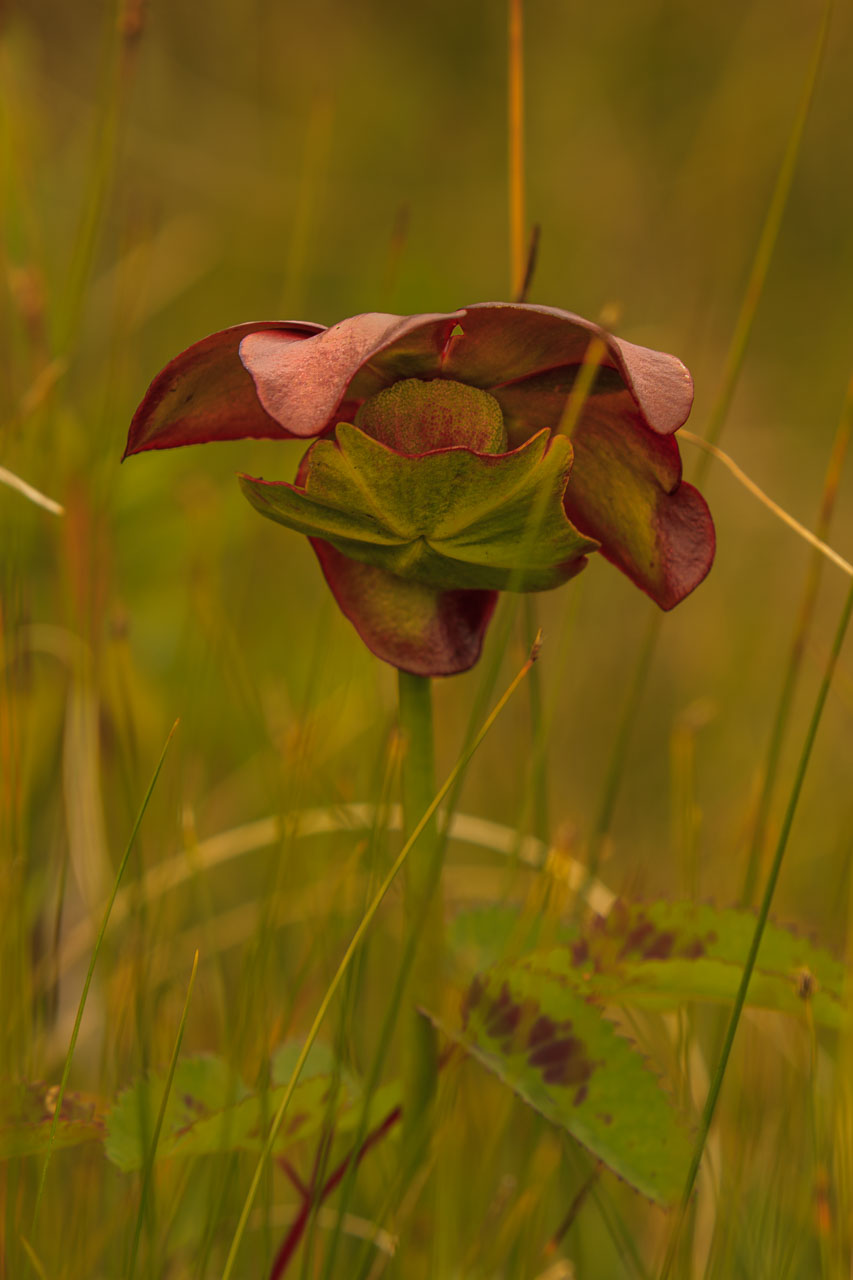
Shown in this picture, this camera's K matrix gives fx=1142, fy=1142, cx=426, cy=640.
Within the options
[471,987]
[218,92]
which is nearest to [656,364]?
[471,987]

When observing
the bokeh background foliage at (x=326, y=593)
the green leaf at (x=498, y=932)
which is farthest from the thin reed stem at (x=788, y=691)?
the green leaf at (x=498, y=932)

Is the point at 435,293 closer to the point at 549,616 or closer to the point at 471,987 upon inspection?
the point at 549,616

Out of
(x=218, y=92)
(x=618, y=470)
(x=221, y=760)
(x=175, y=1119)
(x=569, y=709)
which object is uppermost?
(x=218, y=92)

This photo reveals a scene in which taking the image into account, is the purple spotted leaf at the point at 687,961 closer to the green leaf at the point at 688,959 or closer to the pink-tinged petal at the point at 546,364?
the green leaf at the point at 688,959

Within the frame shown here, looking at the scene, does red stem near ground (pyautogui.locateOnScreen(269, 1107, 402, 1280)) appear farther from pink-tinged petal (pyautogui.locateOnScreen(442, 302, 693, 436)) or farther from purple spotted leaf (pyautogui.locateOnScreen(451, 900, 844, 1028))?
pink-tinged petal (pyautogui.locateOnScreen(442, 302, 693, 436))

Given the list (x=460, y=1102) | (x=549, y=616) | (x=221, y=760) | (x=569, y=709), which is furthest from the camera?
(x=549, y=616)

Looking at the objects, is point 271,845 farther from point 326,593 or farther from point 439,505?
point 439,505

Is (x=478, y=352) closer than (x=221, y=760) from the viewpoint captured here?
Yes
